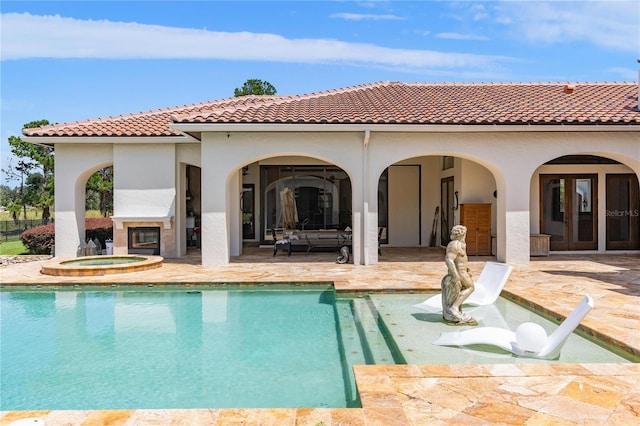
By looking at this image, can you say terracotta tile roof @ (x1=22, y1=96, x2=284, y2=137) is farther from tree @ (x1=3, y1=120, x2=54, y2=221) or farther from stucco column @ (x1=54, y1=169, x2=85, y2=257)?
tree @ (x1=3, y1=120, x2=54, y2=221)

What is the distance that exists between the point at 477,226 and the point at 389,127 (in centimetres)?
548

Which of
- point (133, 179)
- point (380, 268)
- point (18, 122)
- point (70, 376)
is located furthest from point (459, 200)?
point (18, 122)

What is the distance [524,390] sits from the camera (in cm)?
463

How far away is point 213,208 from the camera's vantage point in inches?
548

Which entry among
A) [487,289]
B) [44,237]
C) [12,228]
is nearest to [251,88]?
[12,228]

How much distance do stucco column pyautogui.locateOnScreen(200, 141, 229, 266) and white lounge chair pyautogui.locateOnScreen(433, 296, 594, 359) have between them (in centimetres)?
871

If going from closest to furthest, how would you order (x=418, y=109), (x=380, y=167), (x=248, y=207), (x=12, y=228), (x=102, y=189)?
1. (x=380, y=167)
2. (x=418, y=109)
3. (x=248, y=207)
4. (x=12, y=228)
5. (x=102, y=189)

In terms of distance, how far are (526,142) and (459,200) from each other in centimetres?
355

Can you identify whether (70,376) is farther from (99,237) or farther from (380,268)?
(99,237)

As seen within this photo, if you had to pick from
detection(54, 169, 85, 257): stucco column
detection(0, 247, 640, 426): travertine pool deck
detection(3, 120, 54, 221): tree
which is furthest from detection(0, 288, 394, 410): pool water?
detection(3, 120, 54, 221): tree

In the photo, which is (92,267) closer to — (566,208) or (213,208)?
(213,208)

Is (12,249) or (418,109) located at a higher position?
(418,109)

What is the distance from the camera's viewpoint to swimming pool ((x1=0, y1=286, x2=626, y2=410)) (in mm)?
5340

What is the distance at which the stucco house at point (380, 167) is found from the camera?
13.8 metres
